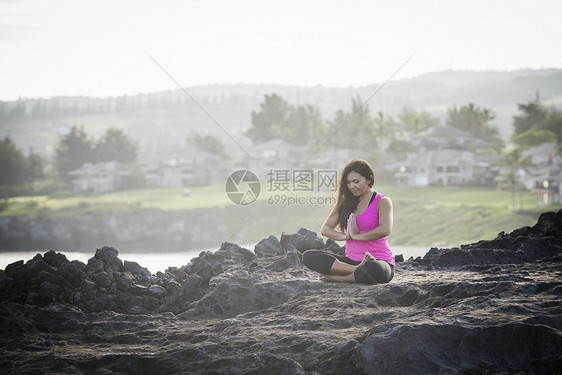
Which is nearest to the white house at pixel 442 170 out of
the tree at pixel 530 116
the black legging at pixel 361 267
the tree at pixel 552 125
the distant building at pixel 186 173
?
the tree at pixel 552 125

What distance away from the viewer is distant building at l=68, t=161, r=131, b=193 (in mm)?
49156

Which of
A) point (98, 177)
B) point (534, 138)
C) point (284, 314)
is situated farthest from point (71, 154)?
point (284, 314)

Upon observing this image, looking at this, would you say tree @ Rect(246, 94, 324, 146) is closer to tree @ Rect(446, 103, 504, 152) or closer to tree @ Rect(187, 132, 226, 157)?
tree @ Rect(187, 132, 226, 157)

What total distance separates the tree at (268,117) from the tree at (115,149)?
11.3m

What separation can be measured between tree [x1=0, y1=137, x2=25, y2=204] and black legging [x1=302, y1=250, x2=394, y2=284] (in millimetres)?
46990

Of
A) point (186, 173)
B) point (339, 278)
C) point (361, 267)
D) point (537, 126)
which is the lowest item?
point (186, 173)

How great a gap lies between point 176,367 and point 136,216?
1559 inches

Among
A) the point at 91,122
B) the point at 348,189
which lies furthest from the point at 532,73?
the point at 348,189

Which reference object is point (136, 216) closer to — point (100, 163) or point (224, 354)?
point (100, 163)

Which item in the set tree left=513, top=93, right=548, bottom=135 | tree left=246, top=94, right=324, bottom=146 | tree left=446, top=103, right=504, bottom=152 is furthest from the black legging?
tree left=513, top=93, right=548, bottom=135

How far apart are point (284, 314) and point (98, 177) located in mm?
47117

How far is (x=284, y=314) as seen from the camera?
14.6ft

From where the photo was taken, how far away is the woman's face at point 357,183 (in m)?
4.82

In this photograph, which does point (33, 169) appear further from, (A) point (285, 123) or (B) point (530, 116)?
(B) point (530, 116)
